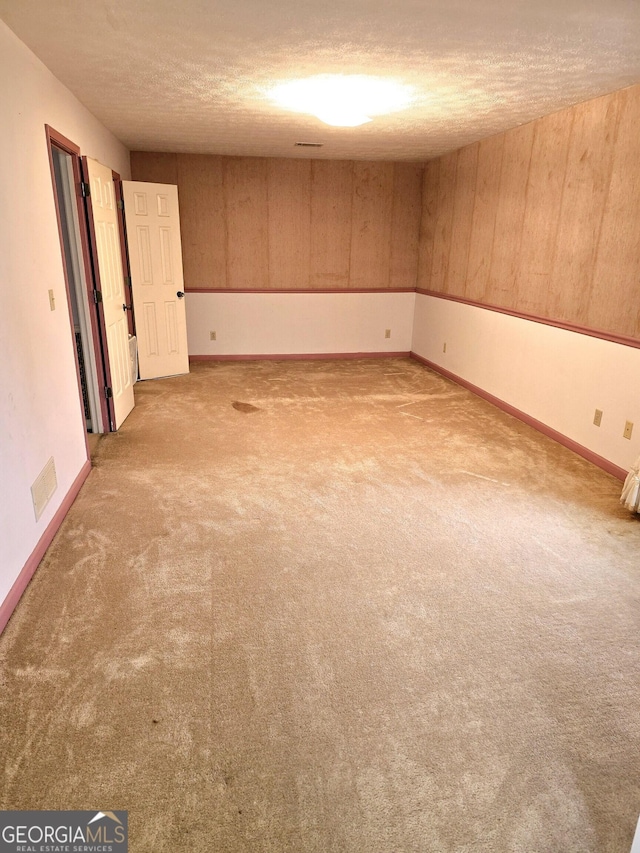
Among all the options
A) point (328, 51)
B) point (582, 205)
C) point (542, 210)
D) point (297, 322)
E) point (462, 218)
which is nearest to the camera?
point (328, 51)

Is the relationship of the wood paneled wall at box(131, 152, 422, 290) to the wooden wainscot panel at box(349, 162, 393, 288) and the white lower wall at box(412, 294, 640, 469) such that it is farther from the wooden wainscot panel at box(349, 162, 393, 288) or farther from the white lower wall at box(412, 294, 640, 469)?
the white lower wall at box(412, 294, 640, 469)

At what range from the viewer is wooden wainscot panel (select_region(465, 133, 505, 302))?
16.3 feet

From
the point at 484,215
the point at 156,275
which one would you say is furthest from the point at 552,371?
the point at 156,275

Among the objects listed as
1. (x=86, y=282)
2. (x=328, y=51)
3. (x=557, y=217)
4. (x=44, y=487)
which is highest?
(x=328, y=51)

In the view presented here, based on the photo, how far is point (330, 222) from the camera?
6.75m

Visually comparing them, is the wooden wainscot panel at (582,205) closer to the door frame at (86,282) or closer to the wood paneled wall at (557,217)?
the wood paneled wall at (557,217)

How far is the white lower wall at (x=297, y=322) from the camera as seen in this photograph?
268 inches

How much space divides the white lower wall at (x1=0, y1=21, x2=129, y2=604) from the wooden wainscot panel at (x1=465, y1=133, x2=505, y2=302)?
361cm

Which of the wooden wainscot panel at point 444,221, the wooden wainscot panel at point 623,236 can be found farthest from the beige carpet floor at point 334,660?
the wooden wainscot panel at point 444,221

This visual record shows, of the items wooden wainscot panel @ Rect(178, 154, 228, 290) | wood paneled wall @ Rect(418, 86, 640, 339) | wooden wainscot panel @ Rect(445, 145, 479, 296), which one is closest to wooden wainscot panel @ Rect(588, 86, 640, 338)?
wood paneled wall @ Rect(418, 86, 640, 339)

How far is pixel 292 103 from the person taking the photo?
12.7 feet

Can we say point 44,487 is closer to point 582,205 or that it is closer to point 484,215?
point 582,205

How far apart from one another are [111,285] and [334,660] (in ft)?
11.7

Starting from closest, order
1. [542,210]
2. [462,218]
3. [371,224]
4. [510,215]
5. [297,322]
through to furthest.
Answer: [542,210], [510,215], [462,218], [371,224], [297,322]
